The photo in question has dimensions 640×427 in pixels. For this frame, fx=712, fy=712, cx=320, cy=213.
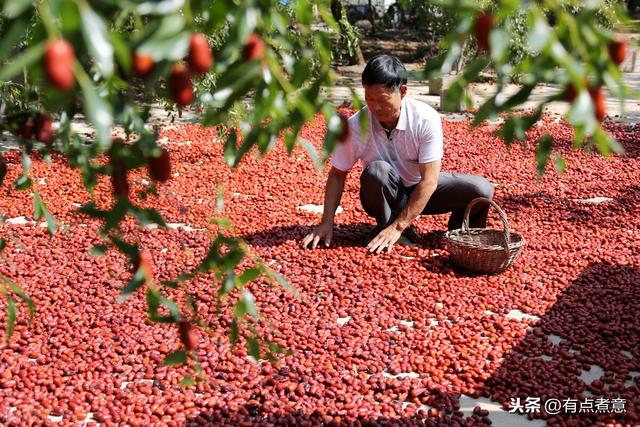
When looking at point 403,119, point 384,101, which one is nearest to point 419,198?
point 403,119

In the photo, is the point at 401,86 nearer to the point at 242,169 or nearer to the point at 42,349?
the point at 42,349

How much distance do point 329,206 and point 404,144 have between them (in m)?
0.57

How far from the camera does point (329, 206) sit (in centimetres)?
425

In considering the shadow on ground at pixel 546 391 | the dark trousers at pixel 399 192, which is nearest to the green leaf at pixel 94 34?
the shadow on ground at pixel 546 391

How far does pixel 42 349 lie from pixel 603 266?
300 centimetres

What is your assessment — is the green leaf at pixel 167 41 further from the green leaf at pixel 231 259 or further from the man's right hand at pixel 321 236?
the man's right hand at pixel 321 236

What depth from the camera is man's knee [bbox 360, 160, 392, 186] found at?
4.19m

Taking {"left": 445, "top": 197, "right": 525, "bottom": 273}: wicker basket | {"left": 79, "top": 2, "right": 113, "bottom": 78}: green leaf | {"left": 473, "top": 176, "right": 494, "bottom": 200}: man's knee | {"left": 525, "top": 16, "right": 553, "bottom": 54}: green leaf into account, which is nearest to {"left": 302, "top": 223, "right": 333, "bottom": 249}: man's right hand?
{"left": 445, "top": 197, "right": 525, "bottom": 273}: wicker basket

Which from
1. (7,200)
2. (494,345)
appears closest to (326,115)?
(494,345)

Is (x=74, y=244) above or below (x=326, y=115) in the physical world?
below

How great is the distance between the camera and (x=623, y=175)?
20.0 feet

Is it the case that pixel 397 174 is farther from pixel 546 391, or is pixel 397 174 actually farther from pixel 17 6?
pixel 17 6

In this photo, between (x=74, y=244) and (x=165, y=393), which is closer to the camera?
(x=165, y=393)

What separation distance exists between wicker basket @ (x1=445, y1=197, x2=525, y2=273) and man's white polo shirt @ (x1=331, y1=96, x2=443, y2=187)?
1.34 ft
